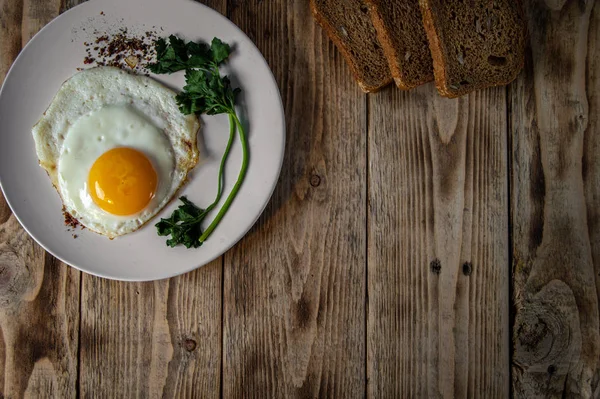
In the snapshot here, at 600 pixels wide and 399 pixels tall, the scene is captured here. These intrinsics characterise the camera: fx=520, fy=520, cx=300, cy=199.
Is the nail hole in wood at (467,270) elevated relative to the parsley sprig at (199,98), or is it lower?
lower

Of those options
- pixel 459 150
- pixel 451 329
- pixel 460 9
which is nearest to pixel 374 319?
pixel 451 329

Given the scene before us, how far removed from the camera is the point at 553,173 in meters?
1.92

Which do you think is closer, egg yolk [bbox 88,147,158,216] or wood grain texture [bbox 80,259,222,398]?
egg yolk [bbox 88,147,158,216]

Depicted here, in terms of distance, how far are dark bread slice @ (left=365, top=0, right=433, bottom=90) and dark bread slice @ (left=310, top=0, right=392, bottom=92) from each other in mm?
57

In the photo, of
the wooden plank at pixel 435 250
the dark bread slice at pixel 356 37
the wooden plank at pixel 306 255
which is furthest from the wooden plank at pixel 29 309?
the wooden plank at pixel 435 250

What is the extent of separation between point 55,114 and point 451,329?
161 centimetres

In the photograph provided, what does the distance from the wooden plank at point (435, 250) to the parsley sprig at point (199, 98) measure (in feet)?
1.71

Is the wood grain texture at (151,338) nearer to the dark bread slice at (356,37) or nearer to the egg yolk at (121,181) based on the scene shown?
the egg yolk at (121,181)

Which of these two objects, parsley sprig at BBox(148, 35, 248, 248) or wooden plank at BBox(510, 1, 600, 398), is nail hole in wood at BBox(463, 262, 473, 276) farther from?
parsley sprig at BBox(148, 35, 248, 248)

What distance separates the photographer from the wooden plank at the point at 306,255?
1912 mm

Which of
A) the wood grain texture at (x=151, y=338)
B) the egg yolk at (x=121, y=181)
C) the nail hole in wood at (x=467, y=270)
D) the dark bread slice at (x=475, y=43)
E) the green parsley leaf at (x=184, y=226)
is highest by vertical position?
the dark bread slice at (x=475, y=43)

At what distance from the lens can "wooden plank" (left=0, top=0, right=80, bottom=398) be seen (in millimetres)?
1903

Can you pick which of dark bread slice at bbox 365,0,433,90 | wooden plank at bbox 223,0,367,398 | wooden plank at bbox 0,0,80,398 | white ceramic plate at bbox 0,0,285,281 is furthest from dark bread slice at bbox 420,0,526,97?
wooden plank at bbox 0,0,80,398

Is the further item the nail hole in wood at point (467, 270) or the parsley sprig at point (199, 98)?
the nail hole in wood at point (467, 270)
